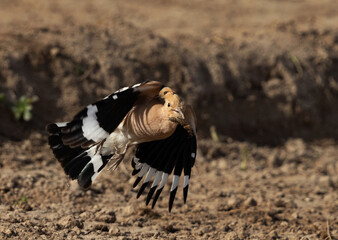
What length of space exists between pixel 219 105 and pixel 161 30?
1.37 meters

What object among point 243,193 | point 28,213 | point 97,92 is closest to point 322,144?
point 243,193

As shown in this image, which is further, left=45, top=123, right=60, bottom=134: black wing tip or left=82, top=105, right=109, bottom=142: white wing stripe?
left=45, top=123, right=60, bottom=134: black wing tip

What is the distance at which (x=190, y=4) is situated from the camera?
884 cm

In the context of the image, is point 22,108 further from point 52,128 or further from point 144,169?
point 144,169

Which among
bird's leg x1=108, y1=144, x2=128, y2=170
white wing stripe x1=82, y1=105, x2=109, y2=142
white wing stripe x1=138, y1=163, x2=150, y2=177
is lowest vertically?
white wing stripe x1=138, y1=163, x2=150, y2=177

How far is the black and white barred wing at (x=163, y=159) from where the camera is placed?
382 centimetres

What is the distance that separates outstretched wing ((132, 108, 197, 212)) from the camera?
12.5 ft

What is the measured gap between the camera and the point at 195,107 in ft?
20.6

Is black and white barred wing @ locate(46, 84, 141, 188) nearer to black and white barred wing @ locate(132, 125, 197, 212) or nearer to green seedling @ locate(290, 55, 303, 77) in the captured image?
black and white barred wing @ locate(132, 125, 197, 212)

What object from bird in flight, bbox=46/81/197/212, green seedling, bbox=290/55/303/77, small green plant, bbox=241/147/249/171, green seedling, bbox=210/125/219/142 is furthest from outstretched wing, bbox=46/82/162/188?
green seedling, bbox=290/55/303/77

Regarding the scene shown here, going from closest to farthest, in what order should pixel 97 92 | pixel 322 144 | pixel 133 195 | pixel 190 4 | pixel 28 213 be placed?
pixel 28 213
pixel 133 195
pixel 97 92
pixel 322 144
pixel 190 4

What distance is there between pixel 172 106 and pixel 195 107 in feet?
8.78

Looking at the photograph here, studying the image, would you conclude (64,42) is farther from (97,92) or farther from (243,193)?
(243,193)

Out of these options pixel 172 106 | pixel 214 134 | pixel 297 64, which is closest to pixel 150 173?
pixel 172 106
